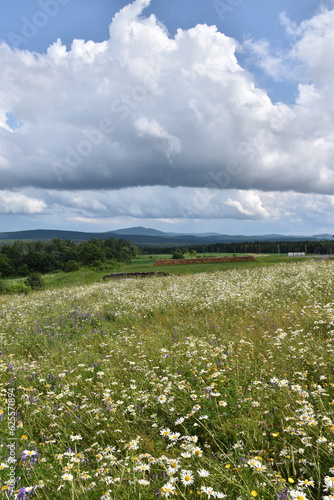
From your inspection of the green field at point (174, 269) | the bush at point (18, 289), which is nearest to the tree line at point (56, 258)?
the green field at point (174, 269)

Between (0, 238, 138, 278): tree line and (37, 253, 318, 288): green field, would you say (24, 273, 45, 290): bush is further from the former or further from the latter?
(0, 238, 138, 278): tree line

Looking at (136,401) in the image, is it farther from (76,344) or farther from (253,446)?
(76,344)

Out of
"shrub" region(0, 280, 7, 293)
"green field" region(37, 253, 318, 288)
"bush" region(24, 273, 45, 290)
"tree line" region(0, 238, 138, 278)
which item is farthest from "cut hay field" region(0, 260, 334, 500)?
"tree line" region(0, 238, 138, 278)

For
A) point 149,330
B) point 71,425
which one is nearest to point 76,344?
point 149,330

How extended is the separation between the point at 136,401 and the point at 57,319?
8554 mm

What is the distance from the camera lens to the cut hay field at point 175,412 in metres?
3.08

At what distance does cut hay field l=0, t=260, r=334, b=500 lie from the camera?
10.1 feet

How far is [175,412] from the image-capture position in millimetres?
4523

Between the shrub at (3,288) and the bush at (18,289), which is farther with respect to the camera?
the shrub at (3,288)

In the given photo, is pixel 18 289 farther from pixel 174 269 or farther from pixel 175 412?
pixel 175 412

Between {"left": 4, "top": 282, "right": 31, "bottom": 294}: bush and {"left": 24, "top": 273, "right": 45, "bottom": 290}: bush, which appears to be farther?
{"left": 24, "top": 273, "right": 45, "bottom": 290}: bush

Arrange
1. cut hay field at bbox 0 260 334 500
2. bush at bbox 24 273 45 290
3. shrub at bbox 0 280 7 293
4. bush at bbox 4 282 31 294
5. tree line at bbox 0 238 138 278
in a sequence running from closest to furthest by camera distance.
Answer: cut hay field at bbox 0 260 334 500, bush at bbox 4 282 31 294, shrub at bbox 0 280 7 293, bush at bbox 24 273 45 290, tree line at bbox 0 238 138 278

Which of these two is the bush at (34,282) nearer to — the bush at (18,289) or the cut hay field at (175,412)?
the bush at (18,289)

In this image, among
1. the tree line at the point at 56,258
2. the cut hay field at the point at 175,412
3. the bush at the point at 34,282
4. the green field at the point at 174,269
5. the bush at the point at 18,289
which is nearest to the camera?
the cut hay field at the point at 175,412
